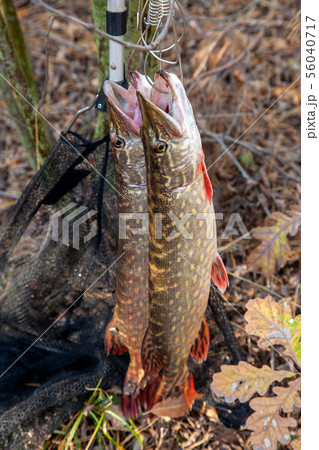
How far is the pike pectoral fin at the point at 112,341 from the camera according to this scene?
8.07 ft

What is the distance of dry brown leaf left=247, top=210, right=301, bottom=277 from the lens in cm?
298

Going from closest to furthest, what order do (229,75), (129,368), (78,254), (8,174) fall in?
(129,368), (78,254), (8,174), (229,75)

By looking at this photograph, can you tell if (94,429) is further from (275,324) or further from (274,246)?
(274,246)

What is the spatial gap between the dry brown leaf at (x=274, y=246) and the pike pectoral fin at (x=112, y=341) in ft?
3.32

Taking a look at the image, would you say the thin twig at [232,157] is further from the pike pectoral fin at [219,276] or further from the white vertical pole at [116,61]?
the white vertical pole at [116,61]

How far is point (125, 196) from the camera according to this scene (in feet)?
7.06

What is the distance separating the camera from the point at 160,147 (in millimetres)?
1853

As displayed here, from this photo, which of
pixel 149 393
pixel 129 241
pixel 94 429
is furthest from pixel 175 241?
pixel 94 429

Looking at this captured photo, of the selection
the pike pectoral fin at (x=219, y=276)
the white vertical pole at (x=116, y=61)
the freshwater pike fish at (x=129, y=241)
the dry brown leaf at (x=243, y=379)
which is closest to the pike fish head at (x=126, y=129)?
the freshwater pike fish at (x=129, y=241)

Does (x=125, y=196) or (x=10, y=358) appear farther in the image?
(x=10, y=358)

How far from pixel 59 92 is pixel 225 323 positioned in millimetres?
3158

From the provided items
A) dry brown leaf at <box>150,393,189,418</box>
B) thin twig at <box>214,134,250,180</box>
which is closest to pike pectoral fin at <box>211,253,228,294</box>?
dry brown leaf at <box>150,393,189,418</box>

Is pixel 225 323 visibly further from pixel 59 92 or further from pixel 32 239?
pixel 59 92
